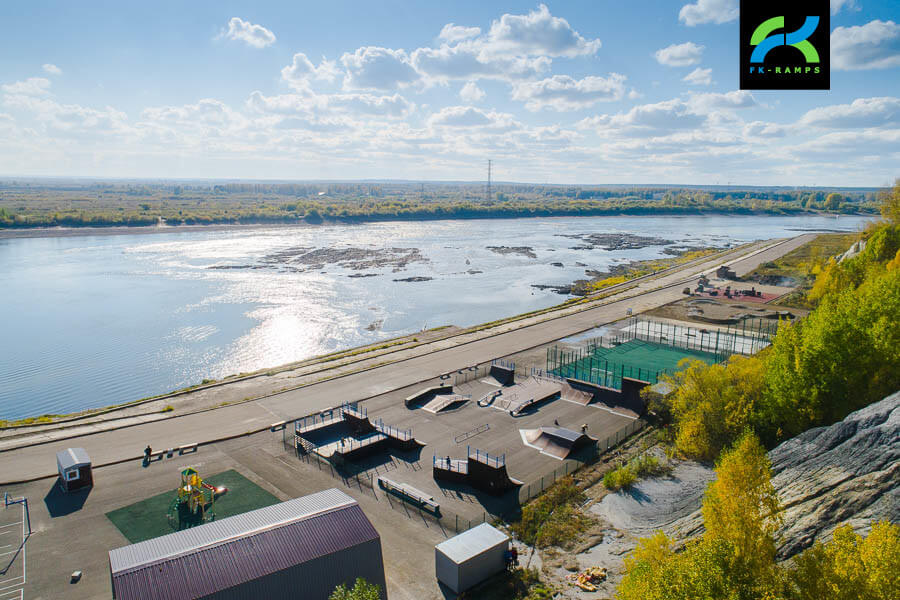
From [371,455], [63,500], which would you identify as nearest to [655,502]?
[371,455]

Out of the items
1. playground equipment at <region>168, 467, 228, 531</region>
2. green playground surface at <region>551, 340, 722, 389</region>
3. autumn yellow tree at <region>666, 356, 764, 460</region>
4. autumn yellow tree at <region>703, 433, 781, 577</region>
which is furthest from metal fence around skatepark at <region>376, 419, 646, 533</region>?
autumn yellow tree at <region>703, 433, 781, 577</region>

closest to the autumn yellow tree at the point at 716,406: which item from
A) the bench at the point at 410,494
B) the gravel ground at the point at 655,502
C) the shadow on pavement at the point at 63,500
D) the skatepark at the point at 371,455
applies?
the gravel ground at the point at 655,502

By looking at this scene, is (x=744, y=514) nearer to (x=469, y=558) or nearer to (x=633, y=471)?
(x=469, y=558)

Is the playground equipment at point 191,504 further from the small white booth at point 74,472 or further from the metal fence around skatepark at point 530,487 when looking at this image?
the metal fence around skatepark at point 530,487

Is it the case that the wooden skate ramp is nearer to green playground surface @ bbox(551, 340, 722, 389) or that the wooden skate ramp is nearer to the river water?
green playground surface @ bbox(551, 340, 722, 389)

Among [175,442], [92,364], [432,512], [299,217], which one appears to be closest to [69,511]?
A: [175,442]

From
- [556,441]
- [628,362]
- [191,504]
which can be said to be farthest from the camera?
[628,362]

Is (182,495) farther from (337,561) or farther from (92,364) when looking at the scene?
(92,364)
